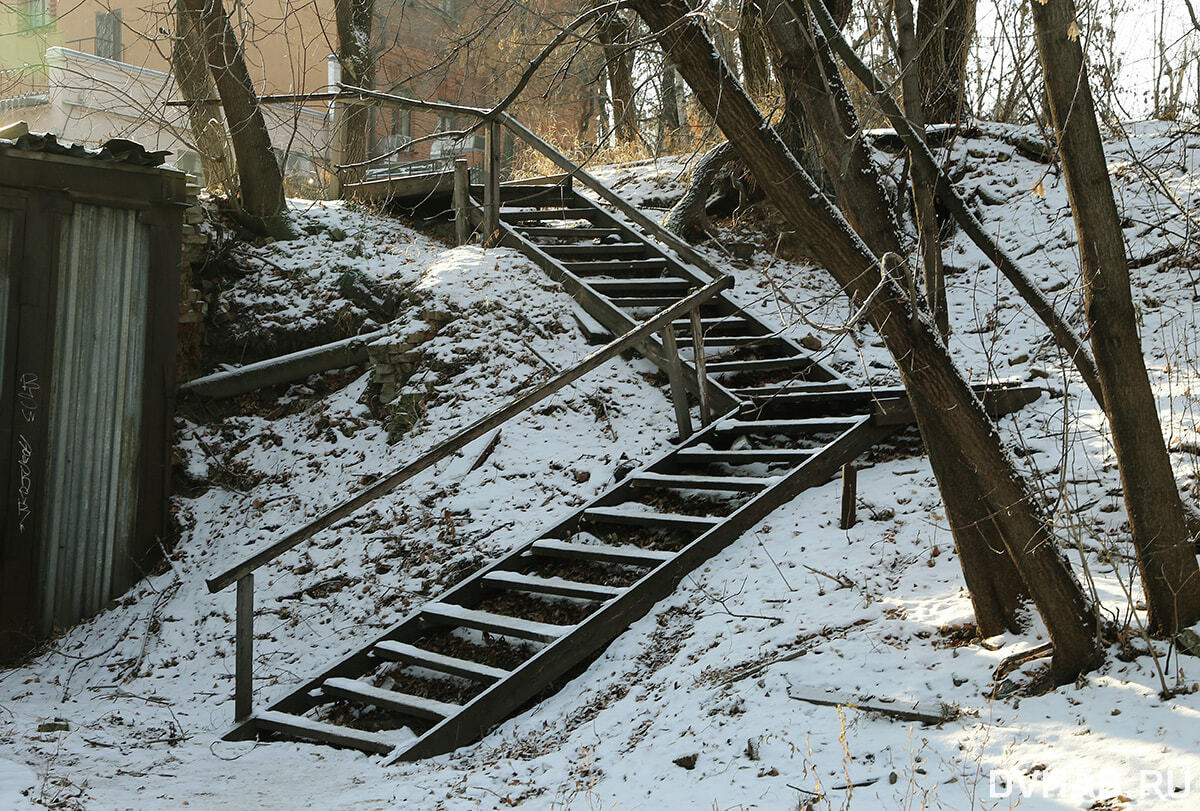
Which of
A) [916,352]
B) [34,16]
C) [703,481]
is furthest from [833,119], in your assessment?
[34,16]

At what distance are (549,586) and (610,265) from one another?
16.8 feet

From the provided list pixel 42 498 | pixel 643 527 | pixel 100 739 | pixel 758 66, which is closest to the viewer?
pixel 100 739

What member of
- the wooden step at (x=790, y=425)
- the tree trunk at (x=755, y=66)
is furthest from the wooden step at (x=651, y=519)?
the tree trunk at (x=755, y=66)

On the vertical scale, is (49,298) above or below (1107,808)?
above

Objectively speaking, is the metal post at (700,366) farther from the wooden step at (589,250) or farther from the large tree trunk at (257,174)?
the large tree trunk at (257,174)

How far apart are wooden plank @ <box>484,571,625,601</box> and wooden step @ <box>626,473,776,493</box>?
1.09m

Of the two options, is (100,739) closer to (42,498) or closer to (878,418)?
(42,498)

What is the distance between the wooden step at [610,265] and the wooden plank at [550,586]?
468 cm

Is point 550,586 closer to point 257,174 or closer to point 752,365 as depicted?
point 752,365

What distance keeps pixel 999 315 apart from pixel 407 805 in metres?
7.72

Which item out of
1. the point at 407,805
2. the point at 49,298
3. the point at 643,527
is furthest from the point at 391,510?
the point at 407,805

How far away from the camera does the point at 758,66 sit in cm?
1040

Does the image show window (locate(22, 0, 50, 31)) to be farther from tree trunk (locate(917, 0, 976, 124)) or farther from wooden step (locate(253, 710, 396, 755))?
tree trunk (locate(917, 0, 976, 124))

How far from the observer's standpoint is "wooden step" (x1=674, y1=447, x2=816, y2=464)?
7223 mm
